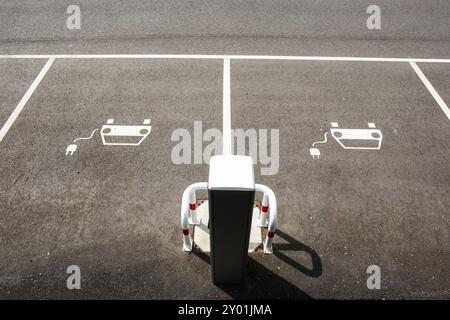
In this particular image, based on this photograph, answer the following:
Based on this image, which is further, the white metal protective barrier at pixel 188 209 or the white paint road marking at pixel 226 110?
the white paint road marking at pixel 226 110

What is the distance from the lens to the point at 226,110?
287 inches

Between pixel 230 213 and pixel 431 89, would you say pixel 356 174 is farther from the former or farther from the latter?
pixel 431 89

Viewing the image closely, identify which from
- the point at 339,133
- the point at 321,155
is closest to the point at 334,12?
the point at 339,133

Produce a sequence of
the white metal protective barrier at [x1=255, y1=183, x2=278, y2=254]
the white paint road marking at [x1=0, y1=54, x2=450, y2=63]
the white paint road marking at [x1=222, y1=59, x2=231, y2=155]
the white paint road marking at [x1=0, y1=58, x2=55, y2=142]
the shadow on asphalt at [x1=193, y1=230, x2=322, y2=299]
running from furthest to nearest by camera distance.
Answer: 1. the white paint road marking at [x1=0, y1=54, x2=450, y2=63]
2. the white paint road marking at [x1=0, y1=58, x2=55, y2=142]
3. the white paint road marking at [x1=222, y1=59, x2=231, y2=155]
4. the shadow on asphalt at [x1=193, y1=230, x2=322, y2=299]
5. the white metal protective barrier at [x1=255, y1=183, x2=278, y2=254]

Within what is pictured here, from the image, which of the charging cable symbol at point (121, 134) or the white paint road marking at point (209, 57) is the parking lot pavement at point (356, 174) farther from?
the charging cable symbol at point (121, 134)

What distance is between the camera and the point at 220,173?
12.3 ft

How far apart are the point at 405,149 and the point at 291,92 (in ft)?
7.88

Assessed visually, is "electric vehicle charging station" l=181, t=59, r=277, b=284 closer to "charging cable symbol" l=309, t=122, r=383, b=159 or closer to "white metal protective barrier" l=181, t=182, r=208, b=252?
"white metal protective barrier" l=181, t=182, r=208, b=252

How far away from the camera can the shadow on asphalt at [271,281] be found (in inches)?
186

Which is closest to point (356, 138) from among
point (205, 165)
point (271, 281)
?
point (205, 165)

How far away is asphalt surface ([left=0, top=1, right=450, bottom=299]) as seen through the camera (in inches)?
194

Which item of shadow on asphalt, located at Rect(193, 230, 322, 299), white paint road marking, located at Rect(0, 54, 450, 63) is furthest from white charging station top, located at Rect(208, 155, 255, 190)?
white paint road marking, located at Rect(0, 54, 450, 63)

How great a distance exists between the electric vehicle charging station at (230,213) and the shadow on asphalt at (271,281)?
123 mm

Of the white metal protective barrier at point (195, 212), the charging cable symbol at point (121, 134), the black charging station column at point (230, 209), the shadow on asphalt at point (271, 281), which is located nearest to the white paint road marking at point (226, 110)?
the charging cable symbol at point (121, 134)
